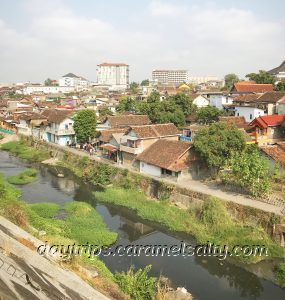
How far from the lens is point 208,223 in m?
22.9

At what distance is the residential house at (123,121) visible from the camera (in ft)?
147

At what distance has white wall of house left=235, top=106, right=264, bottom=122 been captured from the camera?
136 feet

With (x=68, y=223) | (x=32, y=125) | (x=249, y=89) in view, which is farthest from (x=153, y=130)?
(x=32, y=125)

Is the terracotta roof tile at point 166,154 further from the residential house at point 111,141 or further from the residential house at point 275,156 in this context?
the residential house at point 275,156

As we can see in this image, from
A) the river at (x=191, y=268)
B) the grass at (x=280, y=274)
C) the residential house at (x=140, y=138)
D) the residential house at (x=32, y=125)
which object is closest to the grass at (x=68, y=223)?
the river at (x=191, y=268)

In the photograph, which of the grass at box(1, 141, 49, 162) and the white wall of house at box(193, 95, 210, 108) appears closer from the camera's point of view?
the grass at box(1, 141, 49, 162)

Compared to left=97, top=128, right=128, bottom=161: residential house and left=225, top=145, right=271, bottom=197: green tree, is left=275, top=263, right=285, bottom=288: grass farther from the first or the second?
left=97, top=128, right=128, bottom=161: residential house

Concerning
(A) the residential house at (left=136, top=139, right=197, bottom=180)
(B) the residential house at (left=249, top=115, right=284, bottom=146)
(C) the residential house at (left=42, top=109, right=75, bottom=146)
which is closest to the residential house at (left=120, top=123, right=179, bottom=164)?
(A) the residential house at (left=136, top=139, right=197, bottom=180)

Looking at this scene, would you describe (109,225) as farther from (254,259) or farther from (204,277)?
(254,259)

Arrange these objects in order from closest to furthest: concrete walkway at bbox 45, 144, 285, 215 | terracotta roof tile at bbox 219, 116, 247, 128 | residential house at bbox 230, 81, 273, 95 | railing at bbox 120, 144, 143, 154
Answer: concrete walkway at bbox 45, 144, 285, 215 → railing at bbox 120, 144, 143, 154 → terracotta roof tile at bbox 219, 116, 247, 128 → residential house at bbox 230, 81, 273, 95

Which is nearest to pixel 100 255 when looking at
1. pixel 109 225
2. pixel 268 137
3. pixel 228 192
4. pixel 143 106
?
pixel 109 225

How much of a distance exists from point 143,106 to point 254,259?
3194cm

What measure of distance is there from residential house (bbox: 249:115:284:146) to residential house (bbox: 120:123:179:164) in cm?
821

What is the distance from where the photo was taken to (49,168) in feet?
140
